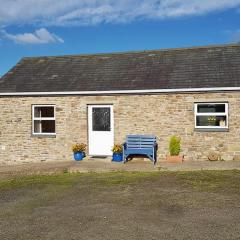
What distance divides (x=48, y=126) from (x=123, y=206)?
9.49 metres

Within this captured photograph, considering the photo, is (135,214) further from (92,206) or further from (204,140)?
(204,140)

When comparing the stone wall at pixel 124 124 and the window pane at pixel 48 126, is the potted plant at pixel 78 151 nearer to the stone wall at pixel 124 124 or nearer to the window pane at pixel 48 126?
the stone wall at pixel 124 124

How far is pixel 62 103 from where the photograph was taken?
1717 centimetres

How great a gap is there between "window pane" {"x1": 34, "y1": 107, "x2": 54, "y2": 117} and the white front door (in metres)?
1.88

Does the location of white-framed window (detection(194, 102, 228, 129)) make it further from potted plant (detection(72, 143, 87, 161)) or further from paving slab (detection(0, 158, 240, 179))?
potted plant (detection(72, 143, 87, 161))

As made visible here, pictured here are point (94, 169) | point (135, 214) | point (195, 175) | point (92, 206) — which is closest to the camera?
point (135, 214)

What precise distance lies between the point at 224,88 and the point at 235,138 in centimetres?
196

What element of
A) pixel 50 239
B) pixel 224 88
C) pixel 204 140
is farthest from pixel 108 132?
pixel 50 239

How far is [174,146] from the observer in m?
15.6

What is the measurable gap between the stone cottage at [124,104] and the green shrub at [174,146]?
26 centimetres

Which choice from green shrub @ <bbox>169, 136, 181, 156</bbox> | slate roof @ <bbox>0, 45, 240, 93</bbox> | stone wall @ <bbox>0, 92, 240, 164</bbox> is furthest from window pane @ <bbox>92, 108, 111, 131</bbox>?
green shrub @ <bbox>169, 136, 181, 156</bbox>

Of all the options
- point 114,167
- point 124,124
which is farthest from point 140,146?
point 114,167

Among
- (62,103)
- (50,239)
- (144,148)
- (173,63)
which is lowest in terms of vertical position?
(50,239)

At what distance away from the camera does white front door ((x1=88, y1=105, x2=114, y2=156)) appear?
16.8m
